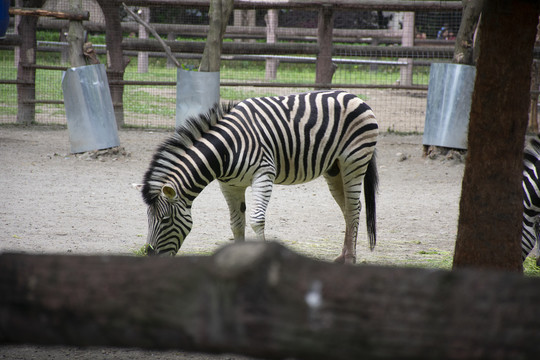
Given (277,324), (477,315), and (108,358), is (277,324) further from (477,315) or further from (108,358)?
(108,358)

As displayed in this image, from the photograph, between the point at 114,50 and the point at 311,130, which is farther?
the point at 114,50

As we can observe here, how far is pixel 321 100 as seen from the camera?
16.4 ft

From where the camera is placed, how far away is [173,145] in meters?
4.45

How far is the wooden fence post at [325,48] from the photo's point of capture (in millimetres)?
10641

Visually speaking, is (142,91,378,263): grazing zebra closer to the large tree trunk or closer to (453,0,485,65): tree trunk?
the large tree trunk

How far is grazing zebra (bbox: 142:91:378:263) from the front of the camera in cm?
427

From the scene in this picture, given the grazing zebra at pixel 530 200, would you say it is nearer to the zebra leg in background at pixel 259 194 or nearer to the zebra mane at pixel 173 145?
the zebra leg in background at pixel 259 194

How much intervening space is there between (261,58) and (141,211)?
7869 millimetres

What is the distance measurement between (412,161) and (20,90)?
7182 millimetres

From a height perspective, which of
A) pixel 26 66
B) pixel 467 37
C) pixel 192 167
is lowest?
pixel 192 167

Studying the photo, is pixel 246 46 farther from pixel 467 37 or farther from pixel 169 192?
pixel 169 192

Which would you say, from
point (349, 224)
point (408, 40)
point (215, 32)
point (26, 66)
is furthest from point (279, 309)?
point (408, 40)

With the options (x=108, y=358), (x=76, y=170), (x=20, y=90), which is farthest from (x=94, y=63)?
(x=108, y=358)

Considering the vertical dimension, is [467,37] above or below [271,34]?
below
